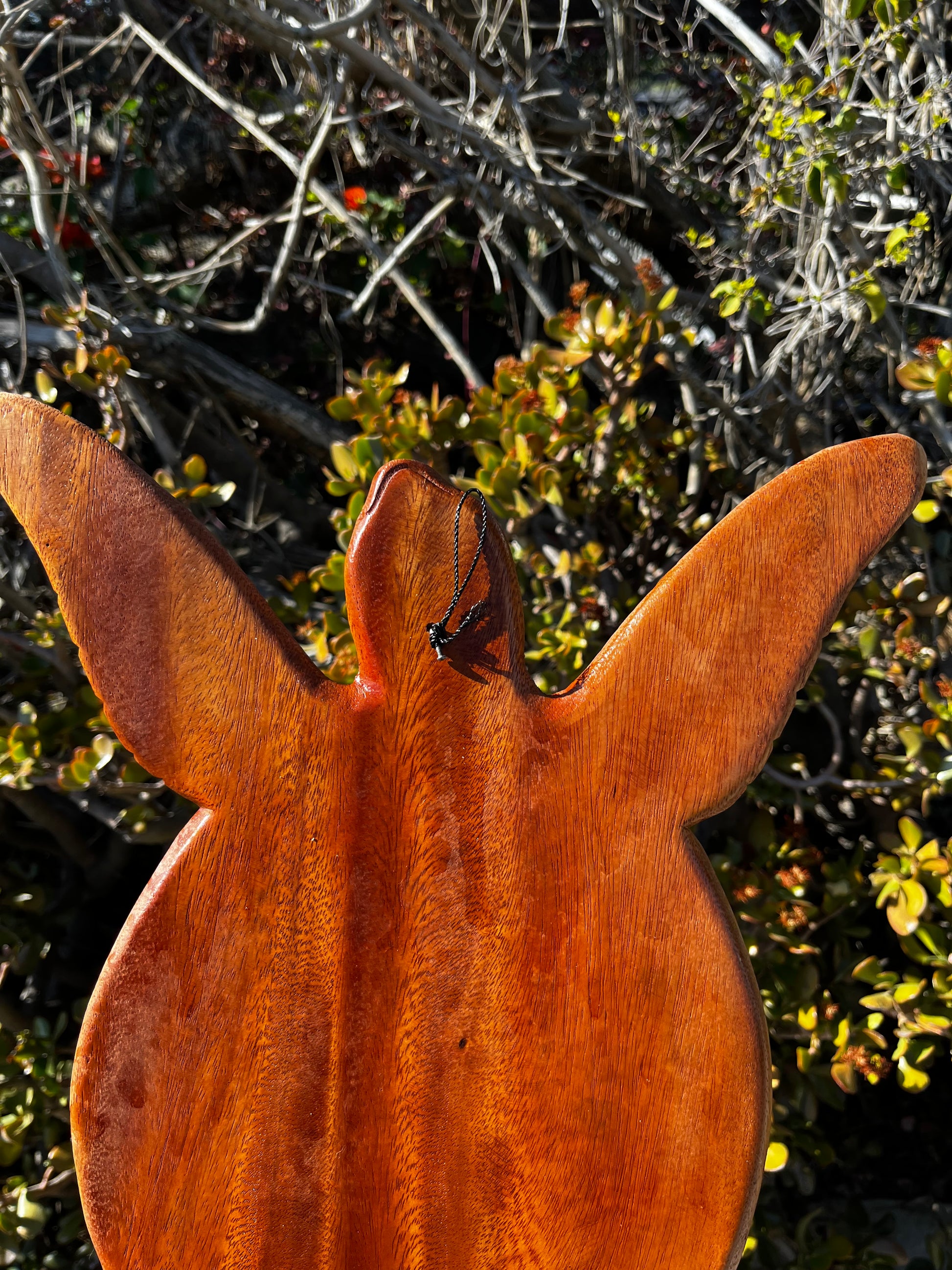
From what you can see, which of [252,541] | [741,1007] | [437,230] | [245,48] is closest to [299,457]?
[252,541]

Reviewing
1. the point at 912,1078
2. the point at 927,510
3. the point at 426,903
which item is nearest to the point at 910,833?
the point at 912,1078

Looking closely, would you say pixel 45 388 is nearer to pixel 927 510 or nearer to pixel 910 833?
pixel 927 510

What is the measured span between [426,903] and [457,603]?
0.96ft

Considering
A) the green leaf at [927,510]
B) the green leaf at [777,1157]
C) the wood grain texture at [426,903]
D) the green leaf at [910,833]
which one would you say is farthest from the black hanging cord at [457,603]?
the green leaf at [777,1157]

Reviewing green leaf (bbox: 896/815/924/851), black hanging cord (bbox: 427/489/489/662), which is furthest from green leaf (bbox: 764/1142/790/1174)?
black hanging cord (bbox: 427/489/489/662)

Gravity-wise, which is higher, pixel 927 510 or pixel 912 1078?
pixel 927 510

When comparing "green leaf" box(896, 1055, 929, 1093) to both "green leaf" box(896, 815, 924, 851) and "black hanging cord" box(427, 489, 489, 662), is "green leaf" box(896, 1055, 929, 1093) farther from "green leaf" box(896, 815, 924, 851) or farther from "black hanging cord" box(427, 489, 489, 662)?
"black hanging cord" box(427, 489, 489, 662)

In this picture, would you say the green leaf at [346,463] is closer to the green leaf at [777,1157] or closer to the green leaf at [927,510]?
the green leaf at [927,510]

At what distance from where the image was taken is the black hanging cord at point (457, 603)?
93 centimetres

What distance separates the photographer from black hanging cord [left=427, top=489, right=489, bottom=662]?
3.07 ft

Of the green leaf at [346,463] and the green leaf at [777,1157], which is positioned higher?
the green leaf at [346,463]

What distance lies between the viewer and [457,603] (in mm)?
942

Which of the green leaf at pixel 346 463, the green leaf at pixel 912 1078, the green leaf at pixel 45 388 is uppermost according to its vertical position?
the green leaf at pixel 45 388

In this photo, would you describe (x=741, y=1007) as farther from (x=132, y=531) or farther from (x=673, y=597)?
(x=132, y=531)
